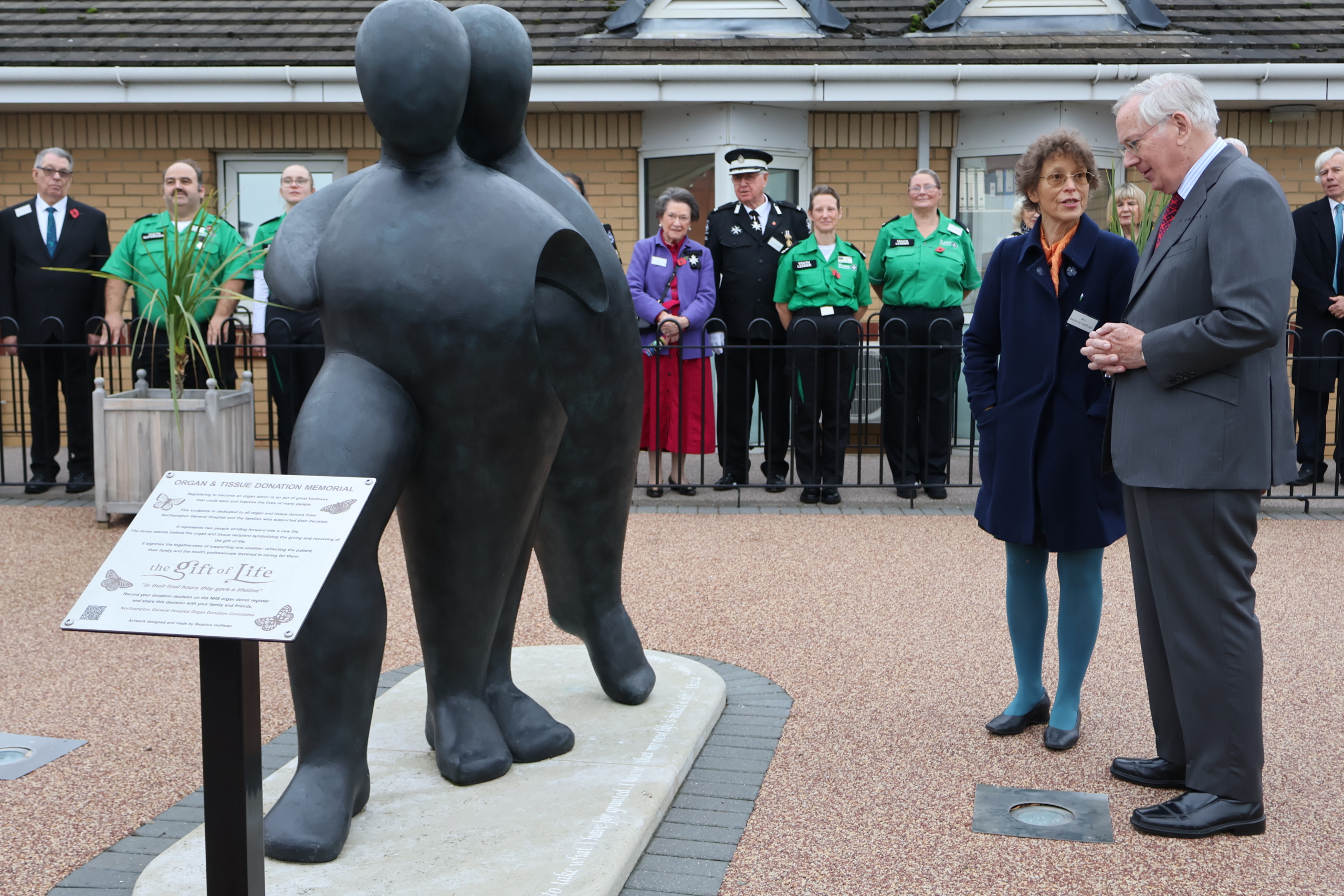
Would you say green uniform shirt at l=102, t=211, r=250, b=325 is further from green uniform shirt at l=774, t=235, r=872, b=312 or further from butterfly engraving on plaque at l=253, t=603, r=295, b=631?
butterfly engraving on plaque at l=253, t=603, r=295, b=631

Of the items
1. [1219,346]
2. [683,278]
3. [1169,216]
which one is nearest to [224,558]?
[1219,346]

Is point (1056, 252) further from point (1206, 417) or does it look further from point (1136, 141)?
point (1206, 417)

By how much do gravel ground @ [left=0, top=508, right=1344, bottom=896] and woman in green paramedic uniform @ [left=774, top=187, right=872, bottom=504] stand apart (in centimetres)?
119

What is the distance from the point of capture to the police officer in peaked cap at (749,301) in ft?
27.2

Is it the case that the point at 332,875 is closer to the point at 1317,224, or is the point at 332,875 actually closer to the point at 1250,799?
the point at 1250,799

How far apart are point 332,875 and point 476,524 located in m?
0.85

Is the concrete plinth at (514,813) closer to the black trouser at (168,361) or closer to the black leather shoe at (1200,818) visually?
the black leather shoe at (1200,818)

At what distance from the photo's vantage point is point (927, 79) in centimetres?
952

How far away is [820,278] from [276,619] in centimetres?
630

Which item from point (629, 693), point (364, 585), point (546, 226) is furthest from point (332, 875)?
point (546, 226)

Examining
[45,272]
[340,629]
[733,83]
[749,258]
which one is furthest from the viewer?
[733,83]

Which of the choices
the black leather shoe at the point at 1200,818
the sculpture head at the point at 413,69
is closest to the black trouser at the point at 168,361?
the sculpture head at the point at 413,69

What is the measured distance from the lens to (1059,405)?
3.77 meters

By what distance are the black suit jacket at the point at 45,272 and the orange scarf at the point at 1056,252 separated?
6492mm
